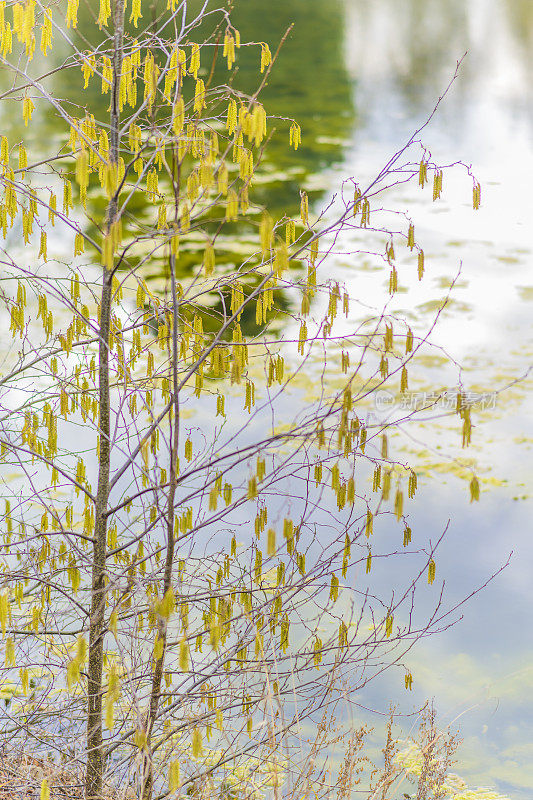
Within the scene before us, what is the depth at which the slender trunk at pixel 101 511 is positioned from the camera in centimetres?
219

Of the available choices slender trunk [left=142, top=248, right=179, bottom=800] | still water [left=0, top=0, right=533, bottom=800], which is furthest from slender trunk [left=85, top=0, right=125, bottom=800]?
still water [left=0, top=0, right=533, bottom=800]

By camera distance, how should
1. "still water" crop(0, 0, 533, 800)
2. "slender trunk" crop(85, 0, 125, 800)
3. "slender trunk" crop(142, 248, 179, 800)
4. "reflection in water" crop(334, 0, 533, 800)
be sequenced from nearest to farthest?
"slender trunk" crop(142, 248, 179, 800), "slender trunk" crop(85, 0, 125, 800), "reflection in water" crop(334, 0, 533, 800), "still water" crop(0, 0, 533, 800)

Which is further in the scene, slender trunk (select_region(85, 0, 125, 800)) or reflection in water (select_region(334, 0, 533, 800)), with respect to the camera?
reflection in water (select_region(334, 0, 533, 800))

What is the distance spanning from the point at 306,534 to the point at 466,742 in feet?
5.15

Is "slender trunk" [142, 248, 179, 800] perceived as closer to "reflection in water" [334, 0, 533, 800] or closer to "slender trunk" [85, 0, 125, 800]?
"slender trunk" [85, 0, 125, 800]

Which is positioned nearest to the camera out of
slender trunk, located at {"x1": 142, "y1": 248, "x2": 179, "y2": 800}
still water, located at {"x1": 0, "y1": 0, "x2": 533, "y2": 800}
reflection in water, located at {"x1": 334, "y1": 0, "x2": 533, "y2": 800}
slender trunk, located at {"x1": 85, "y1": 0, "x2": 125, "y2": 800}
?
slender trunk, located at {"x1": 142, "y1": 248, "x2": 179, "y2": 800}

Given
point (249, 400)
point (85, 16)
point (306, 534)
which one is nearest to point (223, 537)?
point (306, 534)

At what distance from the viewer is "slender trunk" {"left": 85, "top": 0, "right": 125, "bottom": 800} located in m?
2.19

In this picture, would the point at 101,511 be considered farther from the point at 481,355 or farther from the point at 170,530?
the point at 481,355

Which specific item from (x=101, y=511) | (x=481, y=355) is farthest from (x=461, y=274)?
(x=101, y=511)

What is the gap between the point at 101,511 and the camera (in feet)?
7.77

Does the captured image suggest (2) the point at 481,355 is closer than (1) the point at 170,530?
No

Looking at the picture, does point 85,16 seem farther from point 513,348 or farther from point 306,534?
point 306,534

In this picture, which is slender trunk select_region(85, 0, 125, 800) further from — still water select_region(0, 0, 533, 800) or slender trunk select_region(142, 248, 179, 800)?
still water select_region(0, 0, 533, 800)
